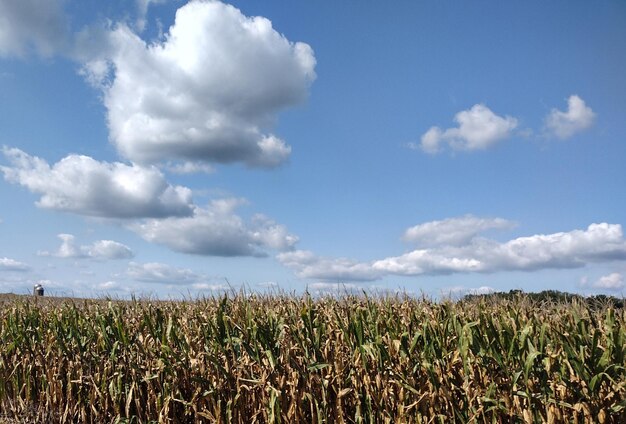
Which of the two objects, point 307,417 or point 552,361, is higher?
point 552,361

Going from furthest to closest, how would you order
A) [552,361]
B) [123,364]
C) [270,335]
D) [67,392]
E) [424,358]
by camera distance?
[67,392], [123,364], [270,335], [424,358], [552,361]

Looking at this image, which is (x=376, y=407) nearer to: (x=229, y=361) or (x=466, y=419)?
(x=466, y=419)

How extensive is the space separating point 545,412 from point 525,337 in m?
0.97

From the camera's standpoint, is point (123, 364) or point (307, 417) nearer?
→ point (307, 417)

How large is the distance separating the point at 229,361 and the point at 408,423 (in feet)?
9.42

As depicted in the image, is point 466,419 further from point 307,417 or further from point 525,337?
point 307,417

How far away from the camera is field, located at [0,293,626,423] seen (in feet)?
19.1

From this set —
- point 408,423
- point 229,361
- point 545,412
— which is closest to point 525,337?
point 545,412

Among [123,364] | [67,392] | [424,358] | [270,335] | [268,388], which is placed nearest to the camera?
[424,358]

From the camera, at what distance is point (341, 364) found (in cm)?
706

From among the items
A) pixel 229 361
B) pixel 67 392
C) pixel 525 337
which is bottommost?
pixel 67 392

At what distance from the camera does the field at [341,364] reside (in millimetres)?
5832

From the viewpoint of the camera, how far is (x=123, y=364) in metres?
8.93

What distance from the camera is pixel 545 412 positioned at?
19.8 ft
